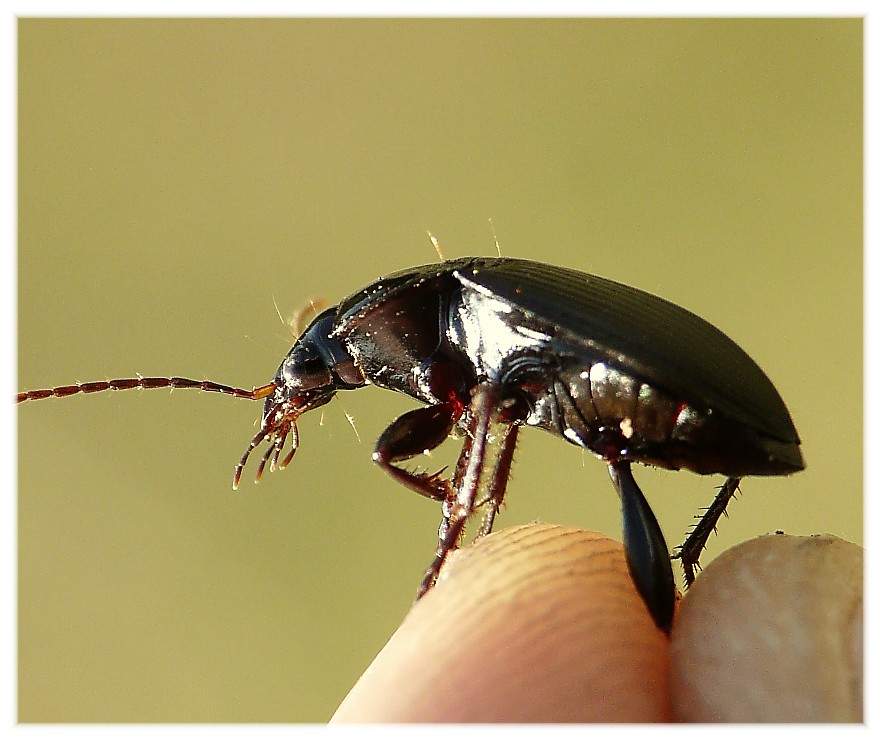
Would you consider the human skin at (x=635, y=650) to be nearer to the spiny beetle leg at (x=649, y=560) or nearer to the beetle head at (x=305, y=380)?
the spiny beetle leg at (x=649, y=560)

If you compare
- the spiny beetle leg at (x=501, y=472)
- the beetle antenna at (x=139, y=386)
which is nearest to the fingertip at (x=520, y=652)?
the spiny beetle leg at (x=501, y=472)

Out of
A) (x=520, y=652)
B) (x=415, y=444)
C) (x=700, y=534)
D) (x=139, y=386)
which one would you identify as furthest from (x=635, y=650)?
(x=139, y=386)

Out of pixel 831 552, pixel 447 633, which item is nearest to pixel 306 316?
pixel 447 633

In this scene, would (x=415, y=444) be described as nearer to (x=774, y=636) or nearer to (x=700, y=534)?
(x=700, y=534)

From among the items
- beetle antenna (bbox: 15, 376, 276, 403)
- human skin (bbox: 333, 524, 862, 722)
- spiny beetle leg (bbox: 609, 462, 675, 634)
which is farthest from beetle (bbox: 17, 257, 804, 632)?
beetle antenna (bbox: 15, 376, 276, 403)

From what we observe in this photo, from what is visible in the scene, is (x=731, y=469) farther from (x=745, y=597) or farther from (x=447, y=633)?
(x=447, y=633)
